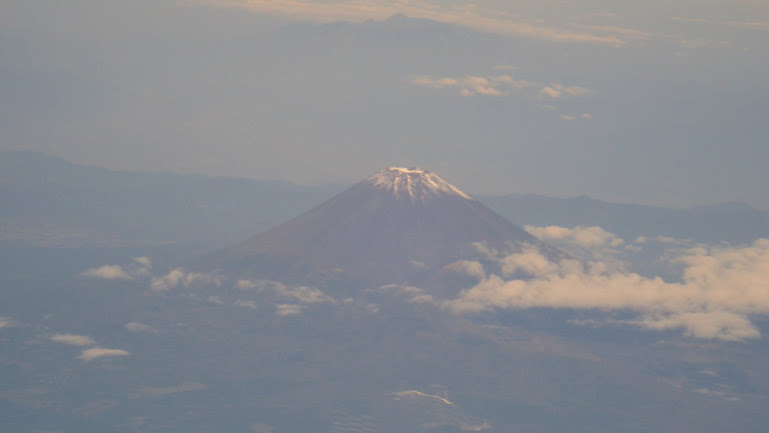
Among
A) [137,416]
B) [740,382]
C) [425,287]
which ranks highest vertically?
[425,287]

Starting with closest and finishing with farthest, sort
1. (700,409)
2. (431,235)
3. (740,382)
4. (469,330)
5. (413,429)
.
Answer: (413,429) < (700,409) < (740,382) < (469,330) < (431,235)

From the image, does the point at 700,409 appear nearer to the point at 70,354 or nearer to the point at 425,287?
the point at 425,287

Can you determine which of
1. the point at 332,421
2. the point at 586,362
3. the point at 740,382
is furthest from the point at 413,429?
the point at 740,382

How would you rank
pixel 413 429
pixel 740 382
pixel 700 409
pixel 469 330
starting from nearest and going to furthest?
1. pixel 413 429
2. pixel 700 409
3. pixel 740 382
4. pixel 469 330

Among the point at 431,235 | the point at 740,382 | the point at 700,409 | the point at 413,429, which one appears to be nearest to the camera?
the point at 413,429

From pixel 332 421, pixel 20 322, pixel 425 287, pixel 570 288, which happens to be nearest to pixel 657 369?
pixel 570 288

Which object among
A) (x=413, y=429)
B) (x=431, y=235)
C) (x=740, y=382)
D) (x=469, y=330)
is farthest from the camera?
(x=431, y=235)

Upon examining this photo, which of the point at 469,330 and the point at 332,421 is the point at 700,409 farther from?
the point at 332,421

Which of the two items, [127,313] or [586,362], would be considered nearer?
[586,362]

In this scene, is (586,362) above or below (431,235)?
below
